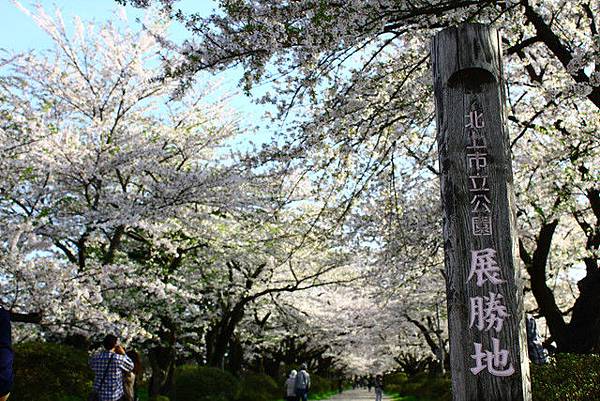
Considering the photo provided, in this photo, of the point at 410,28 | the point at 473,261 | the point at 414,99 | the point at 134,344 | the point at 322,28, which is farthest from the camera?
the point at 134,344

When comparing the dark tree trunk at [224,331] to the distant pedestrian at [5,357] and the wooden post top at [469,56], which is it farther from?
the wooden post top at [469,56]

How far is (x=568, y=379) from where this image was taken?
7250 mm

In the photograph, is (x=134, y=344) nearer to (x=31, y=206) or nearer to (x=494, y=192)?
(x=31, y=206)

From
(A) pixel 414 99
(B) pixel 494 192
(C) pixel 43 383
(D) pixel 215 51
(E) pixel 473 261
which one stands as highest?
(A) pixel 414 99

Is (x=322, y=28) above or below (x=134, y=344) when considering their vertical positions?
above

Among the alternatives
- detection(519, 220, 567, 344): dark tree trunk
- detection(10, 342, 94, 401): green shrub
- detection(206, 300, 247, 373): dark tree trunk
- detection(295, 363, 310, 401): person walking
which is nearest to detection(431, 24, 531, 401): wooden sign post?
detection(10, 342, 94, 401): green shrub

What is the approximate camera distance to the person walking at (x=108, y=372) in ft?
24.3

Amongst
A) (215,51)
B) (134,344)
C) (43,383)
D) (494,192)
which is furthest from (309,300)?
(494,192)

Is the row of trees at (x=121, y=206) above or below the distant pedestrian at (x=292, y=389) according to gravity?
above

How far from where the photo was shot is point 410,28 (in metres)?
6.43

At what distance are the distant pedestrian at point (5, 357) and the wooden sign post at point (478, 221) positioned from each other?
9.50 ft

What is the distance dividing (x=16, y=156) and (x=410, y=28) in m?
8.32

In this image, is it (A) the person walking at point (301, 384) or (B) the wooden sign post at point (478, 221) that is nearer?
(B) the wooden sign post at point (478, 221)

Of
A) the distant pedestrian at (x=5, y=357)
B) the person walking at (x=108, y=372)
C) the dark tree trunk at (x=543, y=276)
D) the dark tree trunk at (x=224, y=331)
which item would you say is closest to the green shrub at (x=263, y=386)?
the dark tree trunk at (x=224, y=331)
